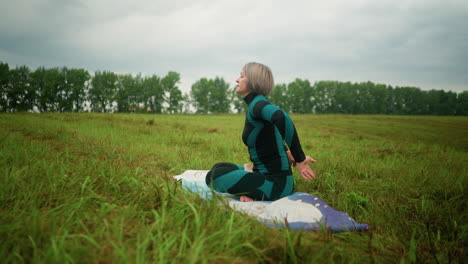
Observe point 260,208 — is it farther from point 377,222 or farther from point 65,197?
point 65,197

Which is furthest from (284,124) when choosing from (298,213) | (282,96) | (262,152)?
(282,96)

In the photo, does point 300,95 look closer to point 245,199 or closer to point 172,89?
point 172,89

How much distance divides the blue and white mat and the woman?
6.3 inches

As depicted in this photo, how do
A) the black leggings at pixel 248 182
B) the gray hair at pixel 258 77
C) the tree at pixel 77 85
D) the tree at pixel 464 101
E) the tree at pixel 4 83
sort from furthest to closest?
the tree at pixel 77 85, the tree at pixel 4 83, the tree at pixel 464 101, the gray hair at pixel 258 77, the black leggings at pixel 248 182

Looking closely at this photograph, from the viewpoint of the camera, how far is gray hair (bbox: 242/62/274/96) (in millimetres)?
2795

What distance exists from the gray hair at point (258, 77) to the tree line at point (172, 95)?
47.6 meters

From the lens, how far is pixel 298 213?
2230 mm

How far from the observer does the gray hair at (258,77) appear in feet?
9.17

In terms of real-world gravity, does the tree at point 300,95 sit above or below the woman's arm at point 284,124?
above

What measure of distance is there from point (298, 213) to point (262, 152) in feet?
2.68

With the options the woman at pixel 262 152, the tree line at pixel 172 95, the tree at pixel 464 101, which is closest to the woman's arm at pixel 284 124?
the woman at pixel 262 152

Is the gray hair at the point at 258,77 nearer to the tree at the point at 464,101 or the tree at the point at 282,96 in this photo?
the tree at the point at 464,101

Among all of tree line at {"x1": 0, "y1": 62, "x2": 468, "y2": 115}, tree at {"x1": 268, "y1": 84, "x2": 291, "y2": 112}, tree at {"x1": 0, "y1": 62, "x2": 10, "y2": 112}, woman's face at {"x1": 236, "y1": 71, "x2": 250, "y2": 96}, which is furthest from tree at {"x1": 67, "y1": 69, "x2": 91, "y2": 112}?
woman's face at {"x1": 236, "y1": 71, "x2": 250, "y2": 96}

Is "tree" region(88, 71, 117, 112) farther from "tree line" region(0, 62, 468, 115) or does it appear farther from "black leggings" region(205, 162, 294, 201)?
"black leggings" region(205, 162, 294, 201)
